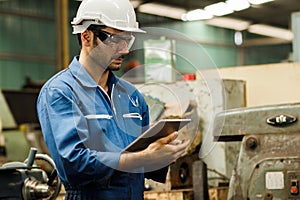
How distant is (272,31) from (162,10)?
7.56 ft

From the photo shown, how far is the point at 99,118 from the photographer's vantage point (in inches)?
70.3

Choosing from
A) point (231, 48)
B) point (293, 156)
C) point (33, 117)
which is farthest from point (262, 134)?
point (231, 48)

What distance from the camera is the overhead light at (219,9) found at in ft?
26.9

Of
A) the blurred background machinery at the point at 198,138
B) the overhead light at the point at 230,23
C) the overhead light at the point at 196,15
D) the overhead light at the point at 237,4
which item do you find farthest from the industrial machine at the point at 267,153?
the overhead light at the point at 230,23

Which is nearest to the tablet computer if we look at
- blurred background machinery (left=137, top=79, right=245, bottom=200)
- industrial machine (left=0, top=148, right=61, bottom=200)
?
industrial machine (left=0, top=148, right=61, bottom=200)

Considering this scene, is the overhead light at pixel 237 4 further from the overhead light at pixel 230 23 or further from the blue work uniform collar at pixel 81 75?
the blue work uniform collar at pixel 81 75

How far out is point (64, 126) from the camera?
170cm

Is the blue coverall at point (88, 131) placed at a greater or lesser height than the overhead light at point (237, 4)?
lesser

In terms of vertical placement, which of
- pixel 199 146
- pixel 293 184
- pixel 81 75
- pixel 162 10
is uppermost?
pixel 162 10

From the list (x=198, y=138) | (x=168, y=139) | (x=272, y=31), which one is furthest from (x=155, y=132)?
(x=272, y=31)

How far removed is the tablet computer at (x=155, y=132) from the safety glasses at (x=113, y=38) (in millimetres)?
307

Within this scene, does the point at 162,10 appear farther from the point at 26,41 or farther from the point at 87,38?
the point at 87,38

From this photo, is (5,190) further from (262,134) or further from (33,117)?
(33,117)

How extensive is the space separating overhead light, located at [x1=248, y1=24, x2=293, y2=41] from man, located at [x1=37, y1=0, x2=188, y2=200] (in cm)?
880
